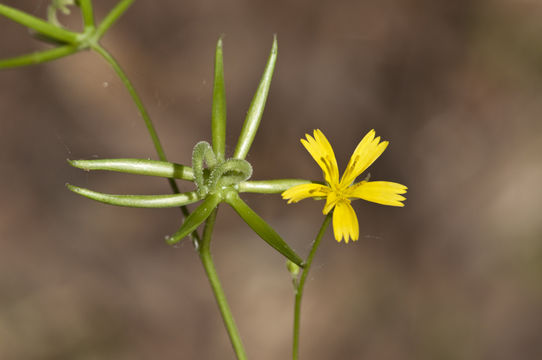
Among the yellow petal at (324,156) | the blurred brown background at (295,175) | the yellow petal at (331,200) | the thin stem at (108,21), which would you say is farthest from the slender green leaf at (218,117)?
the blurred brown background at (295,175)

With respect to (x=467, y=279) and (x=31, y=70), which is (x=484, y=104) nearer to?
(x=467, y=279)

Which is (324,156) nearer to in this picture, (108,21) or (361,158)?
(361,158)

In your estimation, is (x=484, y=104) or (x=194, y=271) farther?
(x=484, y=104)

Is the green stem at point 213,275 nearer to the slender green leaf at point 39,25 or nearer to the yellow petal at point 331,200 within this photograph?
the yellow petal at point 331,200

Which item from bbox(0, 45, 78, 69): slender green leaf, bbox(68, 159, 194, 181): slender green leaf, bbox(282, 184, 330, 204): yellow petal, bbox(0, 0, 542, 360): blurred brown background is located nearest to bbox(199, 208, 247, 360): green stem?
bbox(68, 159, 194, 181): slender green leaf

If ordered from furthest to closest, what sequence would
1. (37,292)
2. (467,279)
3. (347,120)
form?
(347,120) < (467,279) < (37,292)

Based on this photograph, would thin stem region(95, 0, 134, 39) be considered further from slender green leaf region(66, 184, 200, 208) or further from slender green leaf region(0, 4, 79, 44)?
slender green leaf region(66, 184, 200, 208)

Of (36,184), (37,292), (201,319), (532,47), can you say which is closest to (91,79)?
(36,184)
